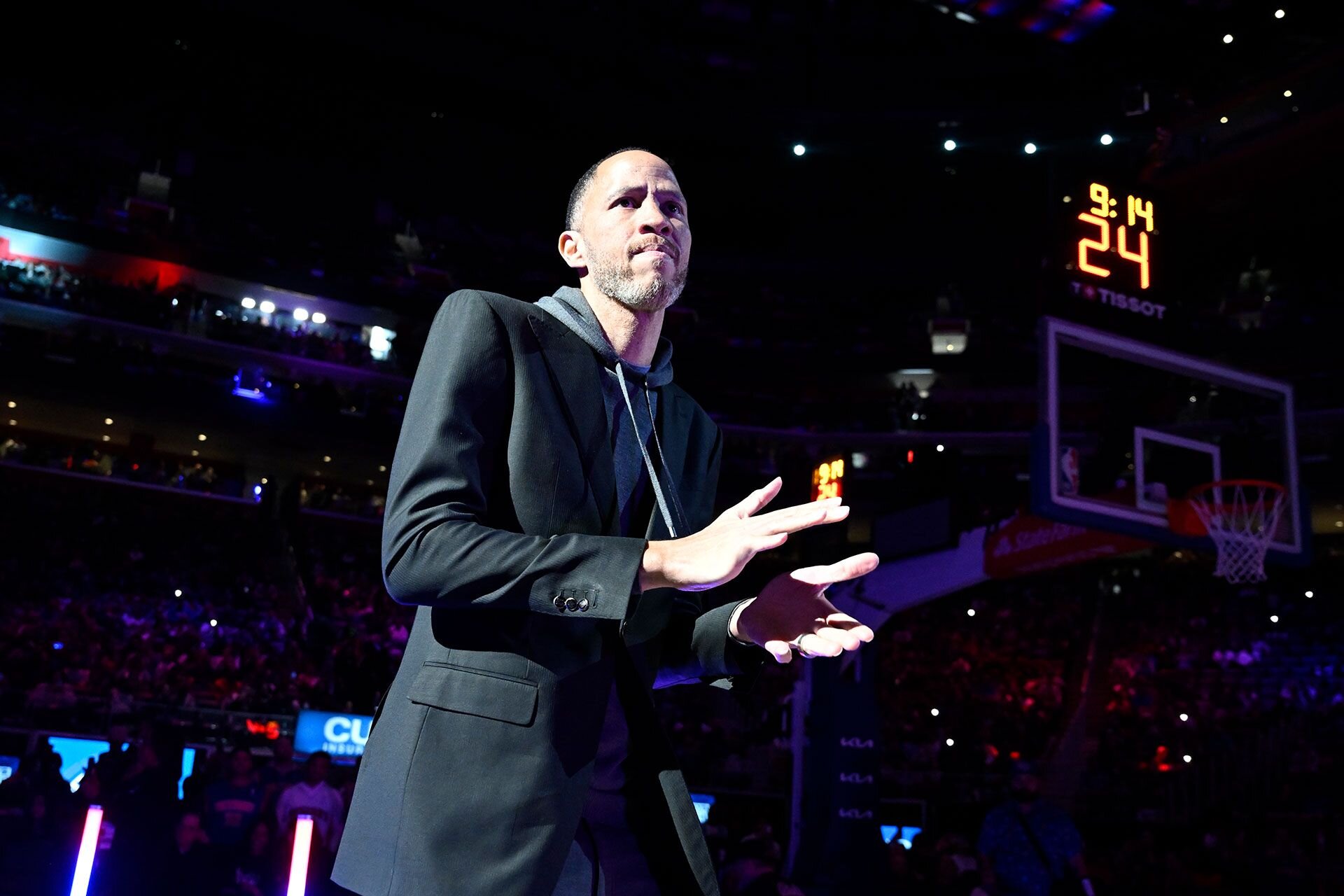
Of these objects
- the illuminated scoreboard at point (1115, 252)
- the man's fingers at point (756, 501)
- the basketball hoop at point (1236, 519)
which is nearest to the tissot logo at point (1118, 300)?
the illuminated scoreboard at point (1115, 252)

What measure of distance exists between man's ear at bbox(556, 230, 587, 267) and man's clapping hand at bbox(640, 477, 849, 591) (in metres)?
0.71

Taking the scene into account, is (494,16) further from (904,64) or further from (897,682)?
(897,682)

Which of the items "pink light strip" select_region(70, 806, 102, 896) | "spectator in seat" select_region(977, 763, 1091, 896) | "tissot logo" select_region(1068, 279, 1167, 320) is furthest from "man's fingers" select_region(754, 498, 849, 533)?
"tissot logo" select_region(1068, 279, 1167, 320)

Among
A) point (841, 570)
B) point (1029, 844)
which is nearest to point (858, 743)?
point (1029, 844)

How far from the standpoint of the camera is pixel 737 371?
3347 centimetres

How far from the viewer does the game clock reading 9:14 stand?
995cm

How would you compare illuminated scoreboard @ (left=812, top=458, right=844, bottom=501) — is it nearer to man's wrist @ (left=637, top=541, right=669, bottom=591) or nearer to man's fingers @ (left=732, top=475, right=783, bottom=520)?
man's fingers @ (left=732, top=475, right=783, bottom=520)

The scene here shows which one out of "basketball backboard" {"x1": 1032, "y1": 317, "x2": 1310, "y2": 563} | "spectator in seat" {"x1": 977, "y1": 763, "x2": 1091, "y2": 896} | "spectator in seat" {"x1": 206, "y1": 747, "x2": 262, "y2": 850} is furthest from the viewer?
"spectator in seat" {"x1": 206, "y1": 747, "x2": 262, "y2": 850}

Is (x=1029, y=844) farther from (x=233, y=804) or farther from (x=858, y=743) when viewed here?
(x=233, y=804)

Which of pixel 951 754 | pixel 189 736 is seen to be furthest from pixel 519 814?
pixel 951 754

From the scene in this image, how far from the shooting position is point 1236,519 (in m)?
9.14

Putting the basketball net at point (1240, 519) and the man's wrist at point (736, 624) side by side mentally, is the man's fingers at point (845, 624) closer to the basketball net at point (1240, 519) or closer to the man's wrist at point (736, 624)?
the man's wrist at point (736, 624)

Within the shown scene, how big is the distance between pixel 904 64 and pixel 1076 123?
4698mm

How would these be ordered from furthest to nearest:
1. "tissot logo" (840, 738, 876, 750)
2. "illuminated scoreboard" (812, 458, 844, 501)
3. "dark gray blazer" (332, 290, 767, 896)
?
"illuminated scoreboard" (812, 458, 844, 501) < "tissot logo" (840, 738, 876, 750) < "dark gray blazer" (332, 290, 767, 896)
